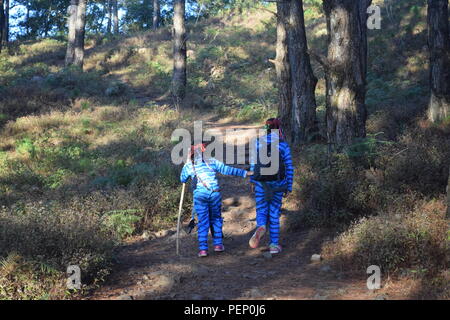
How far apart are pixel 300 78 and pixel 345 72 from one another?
358 centimetres

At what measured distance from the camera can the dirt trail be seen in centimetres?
566

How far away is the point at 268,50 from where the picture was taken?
2584cm

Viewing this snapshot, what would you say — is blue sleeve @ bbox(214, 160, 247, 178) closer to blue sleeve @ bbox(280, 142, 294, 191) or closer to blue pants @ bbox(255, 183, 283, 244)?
Answer: blue pants @ bbox(255, 183, 283, 244)

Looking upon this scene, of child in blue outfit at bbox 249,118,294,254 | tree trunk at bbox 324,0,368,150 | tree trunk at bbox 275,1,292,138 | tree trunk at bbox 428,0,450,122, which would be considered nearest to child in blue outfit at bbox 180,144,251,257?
child in blue outfit at bbox 249,118,294,254

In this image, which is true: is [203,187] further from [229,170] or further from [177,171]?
[177,171]

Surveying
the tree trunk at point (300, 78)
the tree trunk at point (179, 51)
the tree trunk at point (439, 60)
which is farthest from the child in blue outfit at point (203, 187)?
the tree trunk at point (179, 51)

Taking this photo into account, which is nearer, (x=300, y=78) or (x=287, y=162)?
(x=287, y=162)

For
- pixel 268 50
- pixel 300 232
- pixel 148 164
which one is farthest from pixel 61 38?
pixel 300 232

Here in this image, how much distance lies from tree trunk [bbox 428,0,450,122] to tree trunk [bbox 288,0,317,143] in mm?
3208

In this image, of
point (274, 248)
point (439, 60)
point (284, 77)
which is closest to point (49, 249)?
point (274, 248)

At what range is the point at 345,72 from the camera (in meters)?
9.32

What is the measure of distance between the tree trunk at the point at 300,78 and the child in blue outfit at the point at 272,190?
209 inches

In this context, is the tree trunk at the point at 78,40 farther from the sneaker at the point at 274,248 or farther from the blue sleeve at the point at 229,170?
the sneaker at the point at 274,248
